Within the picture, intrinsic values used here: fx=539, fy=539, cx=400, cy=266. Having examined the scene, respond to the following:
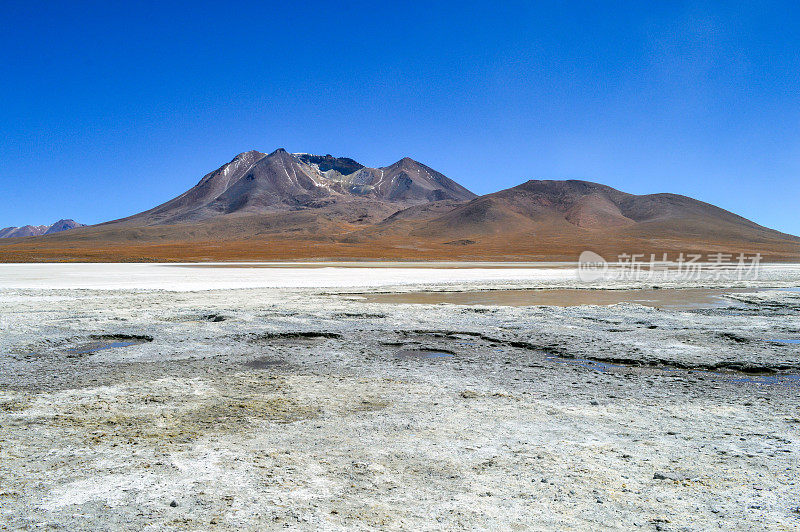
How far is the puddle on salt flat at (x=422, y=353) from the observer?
911 centimetres

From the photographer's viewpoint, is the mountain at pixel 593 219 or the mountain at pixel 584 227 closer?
the mountain at pixel 584 227

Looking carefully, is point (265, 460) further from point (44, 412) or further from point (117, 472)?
point (44, 412)

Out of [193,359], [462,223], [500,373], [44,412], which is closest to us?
[44,412]

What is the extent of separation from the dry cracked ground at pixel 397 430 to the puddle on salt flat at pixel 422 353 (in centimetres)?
6

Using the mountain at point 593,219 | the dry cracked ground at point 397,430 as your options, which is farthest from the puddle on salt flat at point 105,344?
the mountain at point 593,219

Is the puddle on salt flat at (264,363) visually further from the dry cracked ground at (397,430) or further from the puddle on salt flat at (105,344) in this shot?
the puddle on salt flat at (105,344)

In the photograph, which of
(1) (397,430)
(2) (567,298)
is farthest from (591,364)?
(2) (567,298)

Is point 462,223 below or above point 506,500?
above

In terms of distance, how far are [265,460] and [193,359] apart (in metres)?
4.75

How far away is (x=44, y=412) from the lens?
18.6 ft

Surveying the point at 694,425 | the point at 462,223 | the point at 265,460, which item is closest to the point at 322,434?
the point at 265,460

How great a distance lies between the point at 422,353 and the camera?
934 cm

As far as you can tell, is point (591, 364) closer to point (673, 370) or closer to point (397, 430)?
point (673, 370)

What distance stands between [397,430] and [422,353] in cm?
421
